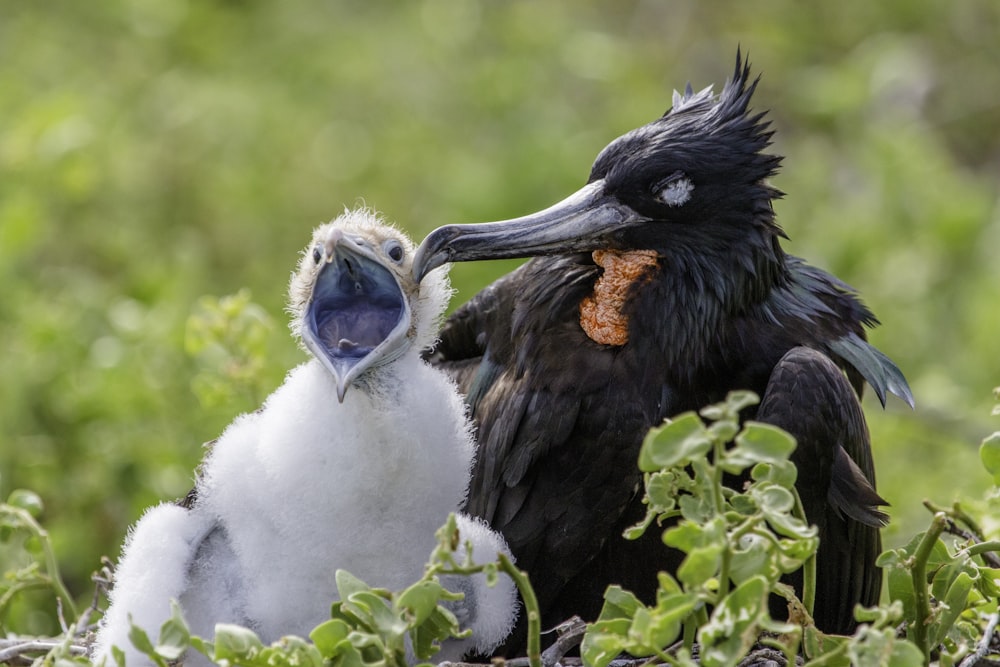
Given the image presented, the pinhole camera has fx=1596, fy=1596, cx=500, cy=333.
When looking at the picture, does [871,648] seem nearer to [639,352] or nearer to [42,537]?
[639,352]

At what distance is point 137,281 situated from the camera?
5043 mm

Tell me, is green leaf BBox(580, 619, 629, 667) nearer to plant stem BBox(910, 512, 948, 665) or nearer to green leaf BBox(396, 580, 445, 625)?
green leaf BBox(396, 580, 445, 625)

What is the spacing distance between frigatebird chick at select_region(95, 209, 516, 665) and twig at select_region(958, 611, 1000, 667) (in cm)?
75

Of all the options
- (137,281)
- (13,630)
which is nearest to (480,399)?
(13,630)

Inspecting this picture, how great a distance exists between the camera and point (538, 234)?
2770mm

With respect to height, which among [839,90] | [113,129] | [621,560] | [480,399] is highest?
[839,90]

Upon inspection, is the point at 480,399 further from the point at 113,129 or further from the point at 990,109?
the point at 990,109

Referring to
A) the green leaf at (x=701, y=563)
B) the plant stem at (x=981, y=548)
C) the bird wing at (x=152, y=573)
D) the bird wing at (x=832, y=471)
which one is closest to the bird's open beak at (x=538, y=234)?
the bird wing at (x=832, y=471)

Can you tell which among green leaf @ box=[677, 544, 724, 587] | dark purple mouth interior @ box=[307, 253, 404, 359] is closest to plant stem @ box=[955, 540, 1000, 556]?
green leaf @ box=[677, 544, 724, 587]

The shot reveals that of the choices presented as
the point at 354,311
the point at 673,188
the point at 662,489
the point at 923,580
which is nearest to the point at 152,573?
the point at 354,311

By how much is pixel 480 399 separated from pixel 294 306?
0.45 metres

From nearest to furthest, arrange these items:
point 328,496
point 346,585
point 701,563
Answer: point 701,563 → point 346,585 → point 328,496

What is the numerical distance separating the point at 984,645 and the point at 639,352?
78 centimetres

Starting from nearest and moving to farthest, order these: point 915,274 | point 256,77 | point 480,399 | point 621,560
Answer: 1. point 621,560
2. point 480,399
3. point 915,274
4. point 256,77
